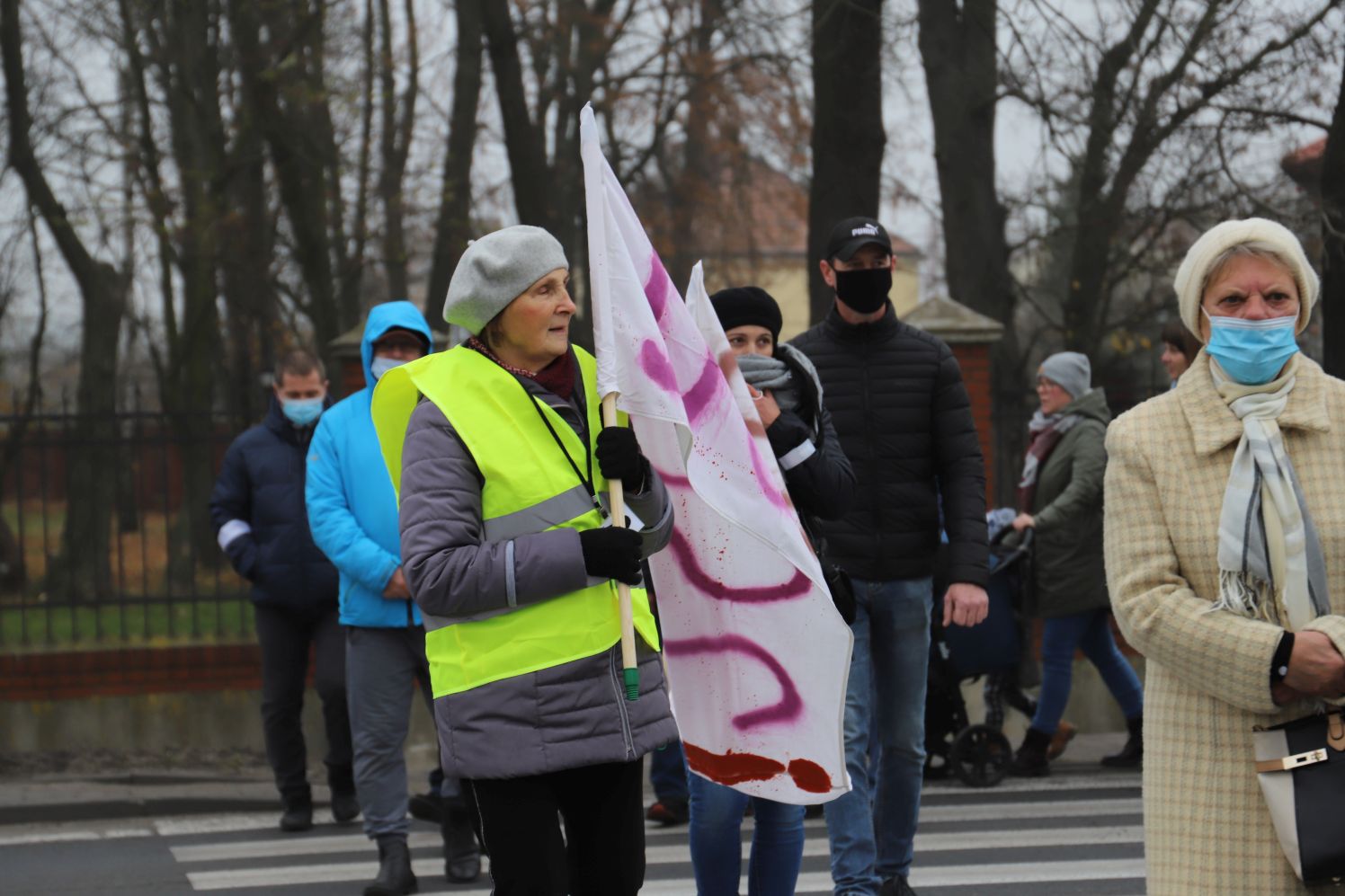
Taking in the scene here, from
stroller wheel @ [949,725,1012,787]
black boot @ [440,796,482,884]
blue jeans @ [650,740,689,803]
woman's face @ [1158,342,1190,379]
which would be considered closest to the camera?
black boot @ [440,796,482,884]

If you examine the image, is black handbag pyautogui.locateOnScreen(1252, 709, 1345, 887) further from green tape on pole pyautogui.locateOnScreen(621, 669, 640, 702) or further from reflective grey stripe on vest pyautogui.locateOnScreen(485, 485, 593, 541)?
reflective grey stripe on vest pyautogui.locateOnScreen(485, 485, 593, 541)

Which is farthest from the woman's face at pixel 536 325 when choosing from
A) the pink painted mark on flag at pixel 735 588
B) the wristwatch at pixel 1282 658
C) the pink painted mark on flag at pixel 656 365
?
the wristwatch at pixel 1282 658

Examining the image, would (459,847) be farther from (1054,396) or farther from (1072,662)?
(1054,396)

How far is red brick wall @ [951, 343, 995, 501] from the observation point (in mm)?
10797

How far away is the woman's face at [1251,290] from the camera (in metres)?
3.53

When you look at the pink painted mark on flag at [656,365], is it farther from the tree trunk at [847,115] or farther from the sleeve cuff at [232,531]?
the tree trunk at [847,115]

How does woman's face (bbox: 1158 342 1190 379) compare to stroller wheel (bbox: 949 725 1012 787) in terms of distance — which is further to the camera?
stroller wheel (bbox: 949 725 1012 787)

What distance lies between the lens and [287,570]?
794 centimetres

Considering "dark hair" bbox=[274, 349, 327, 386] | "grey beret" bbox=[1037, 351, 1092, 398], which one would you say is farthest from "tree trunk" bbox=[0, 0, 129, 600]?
"grey beret" bbox=[1037, 351, 1092, 398]

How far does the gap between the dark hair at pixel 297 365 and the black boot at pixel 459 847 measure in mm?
2050

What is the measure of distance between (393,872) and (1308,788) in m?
3.99

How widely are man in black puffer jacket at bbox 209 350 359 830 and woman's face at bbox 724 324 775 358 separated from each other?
10.7 feet

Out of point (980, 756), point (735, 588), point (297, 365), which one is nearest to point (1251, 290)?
point (735, 588)

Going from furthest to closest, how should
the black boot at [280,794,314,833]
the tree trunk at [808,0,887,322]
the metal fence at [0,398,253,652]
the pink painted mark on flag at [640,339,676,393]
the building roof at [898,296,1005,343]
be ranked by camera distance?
the tree trunk at [808,0,887,322], the building roof at [898,296,1005,343], the metal fence at [0,398,253,652], the black boot at [280,794,314,833], the pink painted mark on flag at [640,339,676,393]
